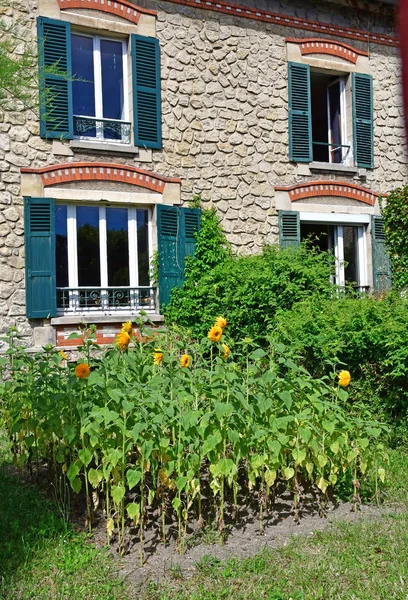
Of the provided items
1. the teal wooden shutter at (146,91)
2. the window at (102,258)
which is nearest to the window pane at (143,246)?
the window at (102,258)

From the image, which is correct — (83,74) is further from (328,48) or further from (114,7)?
(328,48)

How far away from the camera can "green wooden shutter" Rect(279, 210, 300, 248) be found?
1135 cm

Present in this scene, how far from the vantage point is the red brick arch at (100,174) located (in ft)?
30.8

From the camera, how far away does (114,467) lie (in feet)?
11.0

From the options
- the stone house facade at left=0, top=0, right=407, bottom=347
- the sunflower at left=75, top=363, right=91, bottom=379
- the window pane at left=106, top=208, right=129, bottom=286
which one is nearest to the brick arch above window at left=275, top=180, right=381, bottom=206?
the stone house facade at left=0, top=0, right=407, bottom=347

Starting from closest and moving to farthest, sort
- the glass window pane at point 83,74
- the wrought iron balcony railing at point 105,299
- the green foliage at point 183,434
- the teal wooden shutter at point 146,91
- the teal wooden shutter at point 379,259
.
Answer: the green foliage at point 183,434
the wrought iron balcony railing at point 105,299
the glass window pane at point 83,74
the teal wooden shutter at point 146,91
the teal wooden shutter at point 379,259

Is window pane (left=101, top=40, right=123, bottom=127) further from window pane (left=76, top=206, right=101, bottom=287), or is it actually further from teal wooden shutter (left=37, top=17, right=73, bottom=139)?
window pane (left=76, top=206, right=101, bottom=287)

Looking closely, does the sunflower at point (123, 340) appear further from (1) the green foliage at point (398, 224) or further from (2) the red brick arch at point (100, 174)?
(1) the green foliage at point (398, 224)

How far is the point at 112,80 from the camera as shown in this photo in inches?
412

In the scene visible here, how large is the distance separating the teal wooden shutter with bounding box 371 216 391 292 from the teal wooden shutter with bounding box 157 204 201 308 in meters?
4.01

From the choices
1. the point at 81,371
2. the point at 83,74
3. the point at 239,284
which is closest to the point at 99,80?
the point at 83,74

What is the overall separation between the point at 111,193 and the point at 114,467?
283 inches

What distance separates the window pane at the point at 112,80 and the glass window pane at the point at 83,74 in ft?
0.76

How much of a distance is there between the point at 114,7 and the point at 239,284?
516 centimetres
